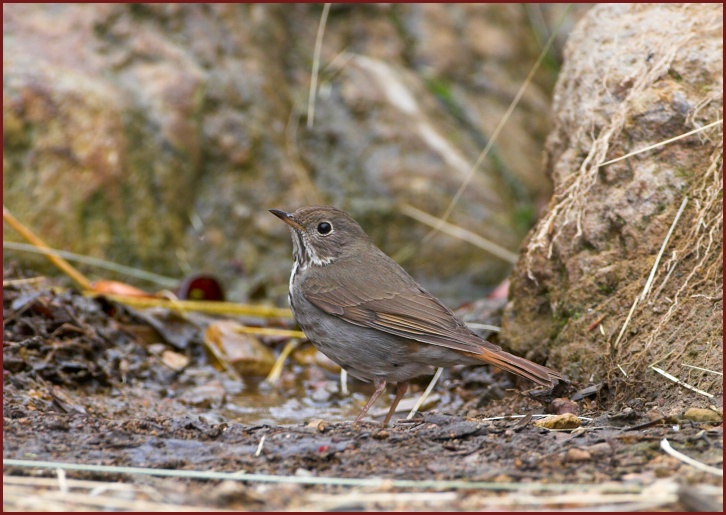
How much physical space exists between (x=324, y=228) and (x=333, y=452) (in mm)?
2693

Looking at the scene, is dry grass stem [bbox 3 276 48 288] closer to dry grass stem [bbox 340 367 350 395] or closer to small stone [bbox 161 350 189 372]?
small stone [bbox 161 350 189 372]

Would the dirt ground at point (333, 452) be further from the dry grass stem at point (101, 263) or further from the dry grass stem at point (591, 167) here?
the dry grass stem at point (101, 263)

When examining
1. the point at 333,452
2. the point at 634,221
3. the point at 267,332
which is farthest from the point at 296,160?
the point at 333,452

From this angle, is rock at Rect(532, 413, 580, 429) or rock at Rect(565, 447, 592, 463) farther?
rock at Rect(532, 413, 580, 429)

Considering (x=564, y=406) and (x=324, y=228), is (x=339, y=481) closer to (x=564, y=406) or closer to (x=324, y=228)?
(x=564, y=406)

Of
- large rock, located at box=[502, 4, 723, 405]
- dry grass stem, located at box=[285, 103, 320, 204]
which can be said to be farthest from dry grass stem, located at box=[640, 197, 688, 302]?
dry grass stem, located at box=[285, 103, 320, 204]

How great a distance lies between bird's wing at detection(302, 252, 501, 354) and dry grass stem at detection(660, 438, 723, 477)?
5.16 ft

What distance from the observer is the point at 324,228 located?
6.36 m

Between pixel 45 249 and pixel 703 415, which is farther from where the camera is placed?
pixel 45 249

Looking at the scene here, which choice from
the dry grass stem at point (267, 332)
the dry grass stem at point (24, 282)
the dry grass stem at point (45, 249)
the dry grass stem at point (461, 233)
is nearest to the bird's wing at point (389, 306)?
the dry grass stem at point (267, 332)

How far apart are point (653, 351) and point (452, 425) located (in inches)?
55.1

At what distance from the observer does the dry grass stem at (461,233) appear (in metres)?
8.93

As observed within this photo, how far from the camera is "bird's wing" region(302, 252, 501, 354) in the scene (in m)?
5.39

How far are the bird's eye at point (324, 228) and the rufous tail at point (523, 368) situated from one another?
1.69 m
